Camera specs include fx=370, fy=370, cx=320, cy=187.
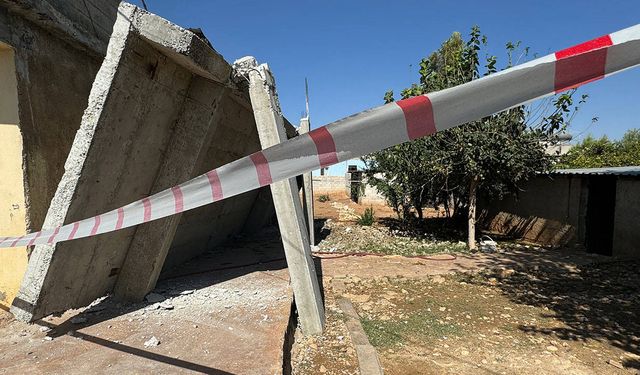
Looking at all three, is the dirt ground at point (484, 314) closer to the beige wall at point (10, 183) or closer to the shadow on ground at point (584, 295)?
the shadow on ground at point (584, 295)

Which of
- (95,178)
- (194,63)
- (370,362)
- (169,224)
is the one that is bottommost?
(370,362)

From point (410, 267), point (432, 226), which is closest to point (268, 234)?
point (410, 267)

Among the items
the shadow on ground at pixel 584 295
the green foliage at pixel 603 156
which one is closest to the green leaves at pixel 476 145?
the shadow on ground at pixel 584 295

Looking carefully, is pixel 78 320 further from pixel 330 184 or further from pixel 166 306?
pixel 330 184

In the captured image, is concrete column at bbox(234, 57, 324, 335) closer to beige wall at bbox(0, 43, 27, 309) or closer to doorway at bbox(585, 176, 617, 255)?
beige wall at bbox(0, 43, 27, 309)

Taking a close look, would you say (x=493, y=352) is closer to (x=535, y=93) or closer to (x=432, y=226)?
(x=535, y=93)

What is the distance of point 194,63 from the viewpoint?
3691mm

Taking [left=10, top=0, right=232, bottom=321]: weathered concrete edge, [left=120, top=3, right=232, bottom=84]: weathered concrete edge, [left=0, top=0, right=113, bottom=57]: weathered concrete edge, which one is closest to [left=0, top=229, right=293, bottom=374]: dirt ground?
[left=10, top=0, right=232, bottom=321]: weathered concrete edge

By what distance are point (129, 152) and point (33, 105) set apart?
968 millimetres

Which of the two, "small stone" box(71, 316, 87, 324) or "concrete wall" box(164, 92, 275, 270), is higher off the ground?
"concrete wall" box(164, 92, 275, 270)

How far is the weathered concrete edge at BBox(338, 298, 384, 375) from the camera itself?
130 inches

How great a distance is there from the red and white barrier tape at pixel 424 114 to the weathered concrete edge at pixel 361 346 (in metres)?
2.37

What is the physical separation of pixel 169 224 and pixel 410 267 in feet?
16.8

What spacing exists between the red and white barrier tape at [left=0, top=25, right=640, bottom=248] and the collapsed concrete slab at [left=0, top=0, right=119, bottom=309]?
286cm
